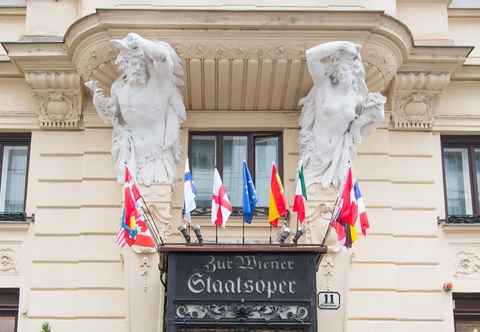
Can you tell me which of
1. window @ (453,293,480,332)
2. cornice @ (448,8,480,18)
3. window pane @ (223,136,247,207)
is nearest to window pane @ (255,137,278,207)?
window pane @ (223,136,247,207)

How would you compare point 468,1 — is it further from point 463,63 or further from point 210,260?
point 210,260

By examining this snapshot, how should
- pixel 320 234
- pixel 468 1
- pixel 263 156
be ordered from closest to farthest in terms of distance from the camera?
pixel 320 234
pixel 263 156
pixel 468 1

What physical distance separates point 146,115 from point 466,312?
5.53m

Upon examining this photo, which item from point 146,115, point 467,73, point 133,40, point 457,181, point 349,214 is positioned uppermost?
point 467,73

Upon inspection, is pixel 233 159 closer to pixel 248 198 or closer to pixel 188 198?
pixel 248 198

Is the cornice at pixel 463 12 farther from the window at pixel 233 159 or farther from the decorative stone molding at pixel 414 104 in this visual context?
the window at pixel 233 159

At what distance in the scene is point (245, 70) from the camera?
42.4 feet

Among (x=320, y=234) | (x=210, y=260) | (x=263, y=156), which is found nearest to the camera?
(x=210, y=260)

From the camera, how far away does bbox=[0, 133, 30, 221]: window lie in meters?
13.7

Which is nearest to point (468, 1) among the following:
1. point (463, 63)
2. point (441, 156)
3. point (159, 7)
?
point (463, 63)

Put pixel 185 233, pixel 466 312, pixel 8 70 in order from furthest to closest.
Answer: pixel 8 70, pixel 466 312, pixel 185 233

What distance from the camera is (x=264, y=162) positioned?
1360cm

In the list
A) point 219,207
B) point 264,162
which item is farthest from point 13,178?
point 264,162

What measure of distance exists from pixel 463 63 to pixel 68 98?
618 centimetres
